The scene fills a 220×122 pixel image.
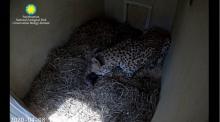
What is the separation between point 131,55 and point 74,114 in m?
0.66

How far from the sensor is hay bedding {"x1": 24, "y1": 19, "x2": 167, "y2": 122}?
162 centimetres

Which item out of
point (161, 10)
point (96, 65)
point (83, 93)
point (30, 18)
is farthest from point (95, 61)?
point (161, 10)

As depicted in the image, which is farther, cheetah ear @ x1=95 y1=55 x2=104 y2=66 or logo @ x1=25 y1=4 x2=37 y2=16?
cheetah ear @ x1=95 y1=55 x2=104 y2=66

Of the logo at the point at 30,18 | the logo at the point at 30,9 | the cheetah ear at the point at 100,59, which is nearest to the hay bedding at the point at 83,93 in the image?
the cheetah ear at the point at 100,59

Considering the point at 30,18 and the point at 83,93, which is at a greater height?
the point at 30,18

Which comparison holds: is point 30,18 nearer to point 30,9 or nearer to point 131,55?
point 30,9

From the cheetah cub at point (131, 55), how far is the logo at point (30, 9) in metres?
0.64

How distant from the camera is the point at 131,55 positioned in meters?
1.76

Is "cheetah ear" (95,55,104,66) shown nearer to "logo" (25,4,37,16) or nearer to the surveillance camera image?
the surveillance camera image

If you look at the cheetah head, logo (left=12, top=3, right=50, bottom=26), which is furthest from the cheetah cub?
logo (left=12, top=3, right=50, bottom=26)

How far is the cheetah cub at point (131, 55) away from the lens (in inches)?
69.1

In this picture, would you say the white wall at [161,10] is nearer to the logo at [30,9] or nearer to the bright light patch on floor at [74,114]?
the logo at [30,9]

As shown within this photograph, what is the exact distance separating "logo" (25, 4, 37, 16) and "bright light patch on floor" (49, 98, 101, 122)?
0.73 m

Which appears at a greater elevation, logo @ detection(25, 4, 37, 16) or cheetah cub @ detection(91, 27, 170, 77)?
logo @ detection(25, 4, 37, 16)
